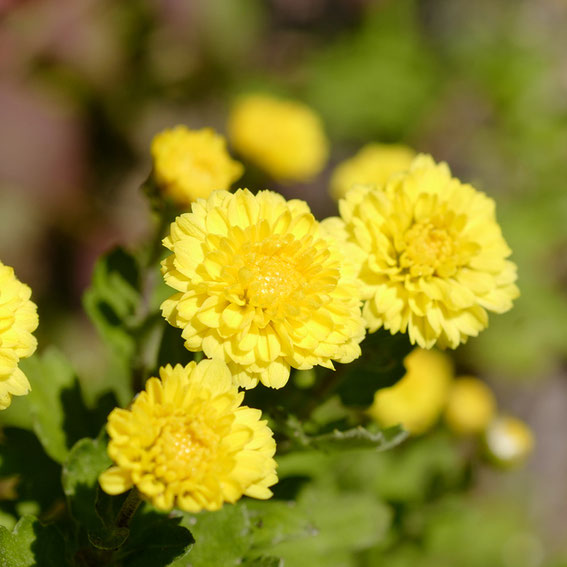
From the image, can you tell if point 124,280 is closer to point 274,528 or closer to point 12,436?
point 12,436

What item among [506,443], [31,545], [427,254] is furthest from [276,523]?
[506,443]

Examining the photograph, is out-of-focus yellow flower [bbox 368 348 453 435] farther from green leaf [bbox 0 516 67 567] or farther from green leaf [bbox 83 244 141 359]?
green leaf [bbox 0 516 67 567]

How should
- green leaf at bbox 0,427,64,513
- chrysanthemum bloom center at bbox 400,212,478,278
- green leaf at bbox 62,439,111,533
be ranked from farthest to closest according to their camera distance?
green leaf at bbox 0,427,64,513 < chrysanthemum bloom center at bbox 400,212,478,278 < green leaf at bbox 62,439,111,533

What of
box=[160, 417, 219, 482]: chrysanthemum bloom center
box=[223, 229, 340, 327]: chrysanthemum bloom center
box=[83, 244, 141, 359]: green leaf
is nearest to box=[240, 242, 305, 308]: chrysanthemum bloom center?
box=[223, 229, 340, 327]: chrysanthemum bloom center

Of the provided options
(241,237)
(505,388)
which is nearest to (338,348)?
(241,237)

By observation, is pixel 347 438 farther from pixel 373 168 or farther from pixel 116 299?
pixel 373 168

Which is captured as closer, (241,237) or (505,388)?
(241,237)

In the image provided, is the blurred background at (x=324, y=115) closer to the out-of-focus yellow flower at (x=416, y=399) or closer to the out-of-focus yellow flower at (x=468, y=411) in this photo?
the out-of-focus yellow flower at (x=468, y=411)
